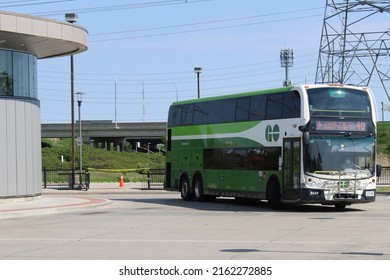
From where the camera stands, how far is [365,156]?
26609mm

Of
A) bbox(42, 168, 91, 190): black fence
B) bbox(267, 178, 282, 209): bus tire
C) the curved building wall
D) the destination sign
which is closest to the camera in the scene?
the destination sign

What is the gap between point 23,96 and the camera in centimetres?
3014

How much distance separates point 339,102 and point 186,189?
1008 centimetres

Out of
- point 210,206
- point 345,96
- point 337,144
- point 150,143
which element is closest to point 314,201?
point 337,144

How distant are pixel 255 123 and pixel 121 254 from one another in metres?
14.5

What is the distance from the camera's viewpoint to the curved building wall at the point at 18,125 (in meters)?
29.3

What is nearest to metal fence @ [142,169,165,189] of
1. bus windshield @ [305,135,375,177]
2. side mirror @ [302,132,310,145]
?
bus windshield @ [305,135,375,177]

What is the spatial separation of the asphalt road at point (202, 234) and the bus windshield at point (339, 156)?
1.45m

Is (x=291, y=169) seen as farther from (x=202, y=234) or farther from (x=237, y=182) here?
(x=202, y=234)

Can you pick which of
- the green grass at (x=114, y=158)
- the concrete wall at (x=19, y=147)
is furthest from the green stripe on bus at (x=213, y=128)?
the green grass at (x=114, y=158)

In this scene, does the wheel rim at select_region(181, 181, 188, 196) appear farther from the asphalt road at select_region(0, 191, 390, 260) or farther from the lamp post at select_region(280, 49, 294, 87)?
the lamp post at select_region(280, 49, 294, 87)

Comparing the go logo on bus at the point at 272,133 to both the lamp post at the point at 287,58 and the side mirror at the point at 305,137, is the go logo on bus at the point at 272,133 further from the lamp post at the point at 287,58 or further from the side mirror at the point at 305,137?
the lamp post at the point at 287,58

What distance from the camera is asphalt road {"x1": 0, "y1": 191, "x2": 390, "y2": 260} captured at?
1500cm

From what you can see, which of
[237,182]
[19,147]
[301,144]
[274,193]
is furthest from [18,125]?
[301,144]
